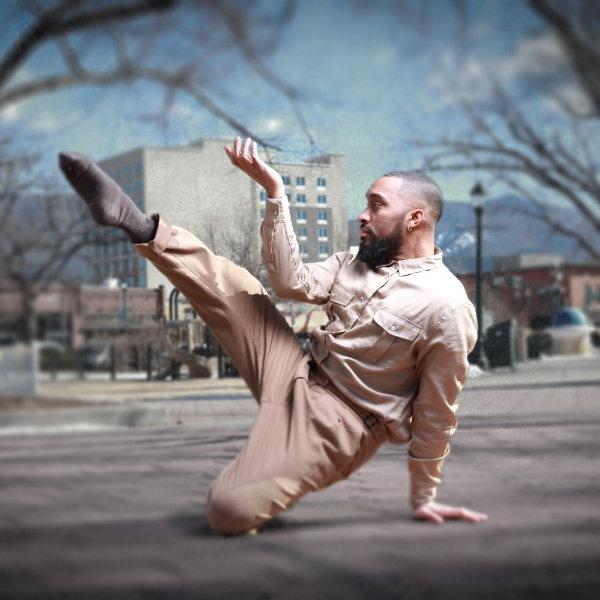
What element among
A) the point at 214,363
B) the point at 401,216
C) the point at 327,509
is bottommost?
the point at 327,509

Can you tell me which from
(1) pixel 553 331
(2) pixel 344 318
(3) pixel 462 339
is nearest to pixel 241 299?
(2) pixel 344 318

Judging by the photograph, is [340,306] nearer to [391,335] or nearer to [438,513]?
[391,335]

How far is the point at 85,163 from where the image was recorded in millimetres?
592

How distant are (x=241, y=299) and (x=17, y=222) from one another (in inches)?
8.8

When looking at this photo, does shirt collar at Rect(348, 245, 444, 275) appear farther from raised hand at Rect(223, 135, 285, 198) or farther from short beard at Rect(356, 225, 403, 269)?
raised hand at Rect(223, 135, 285, 198)

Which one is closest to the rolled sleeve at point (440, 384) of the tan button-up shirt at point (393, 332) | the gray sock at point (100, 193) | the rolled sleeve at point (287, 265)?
the tan button-up shirt at point (393, 332)

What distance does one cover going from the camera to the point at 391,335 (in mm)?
699

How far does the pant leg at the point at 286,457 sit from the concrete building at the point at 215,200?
0.16 meters

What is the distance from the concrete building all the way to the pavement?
143mm

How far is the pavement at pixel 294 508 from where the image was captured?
708mm

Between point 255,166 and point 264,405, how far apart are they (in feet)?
0.67

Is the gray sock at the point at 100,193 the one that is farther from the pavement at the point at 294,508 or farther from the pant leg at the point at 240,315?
the pavement at the point at 294,508

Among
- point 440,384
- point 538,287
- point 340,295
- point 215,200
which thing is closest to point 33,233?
point 215,200

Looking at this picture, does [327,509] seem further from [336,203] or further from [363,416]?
[336,203]
